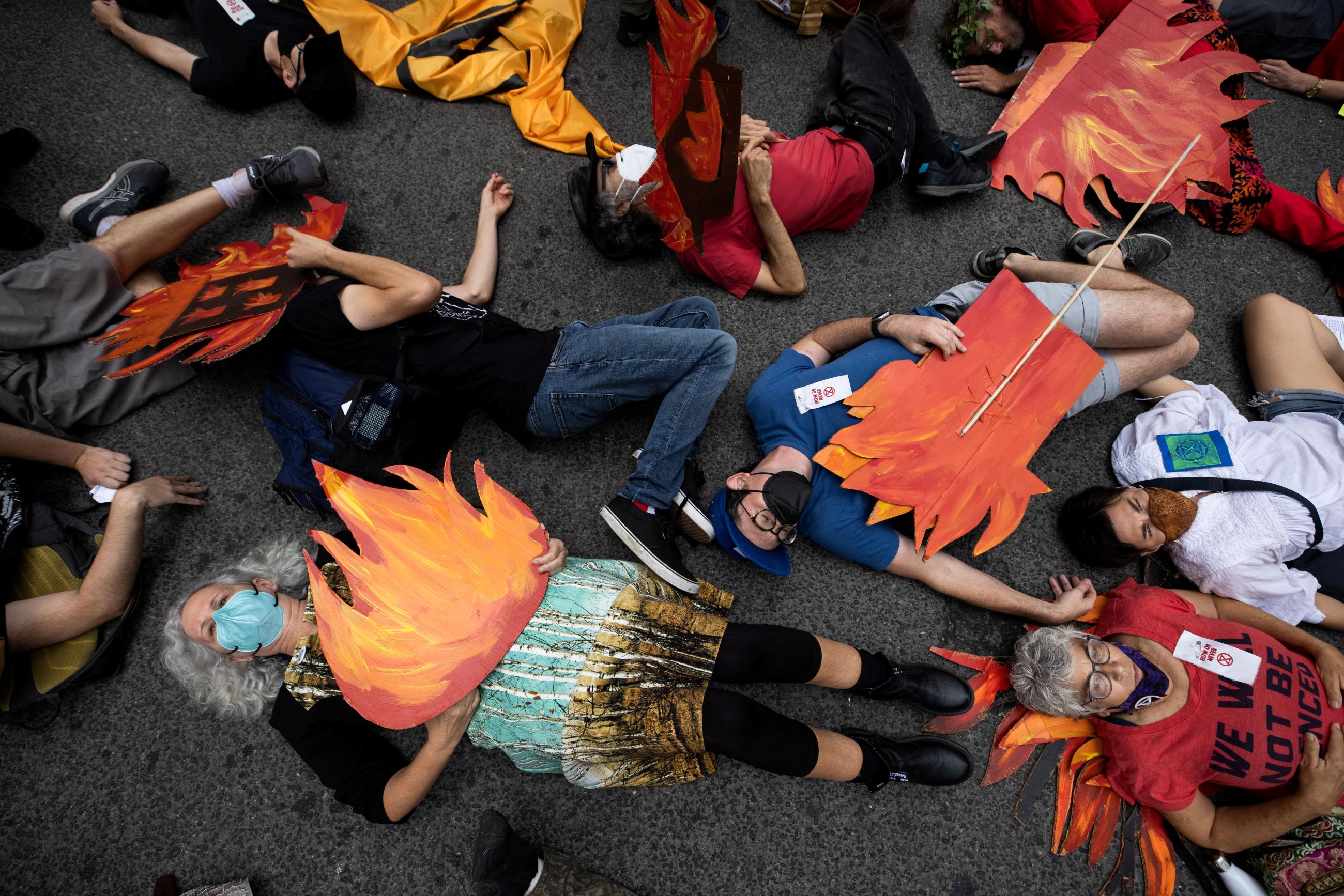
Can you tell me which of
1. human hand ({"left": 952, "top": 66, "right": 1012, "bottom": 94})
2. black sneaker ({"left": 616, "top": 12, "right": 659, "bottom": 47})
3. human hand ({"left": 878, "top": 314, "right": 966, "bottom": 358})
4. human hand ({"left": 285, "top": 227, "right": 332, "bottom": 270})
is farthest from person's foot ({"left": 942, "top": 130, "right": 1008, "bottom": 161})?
human hand ({"left": 285, "top": 227, "right": 332, "bottom": 270})

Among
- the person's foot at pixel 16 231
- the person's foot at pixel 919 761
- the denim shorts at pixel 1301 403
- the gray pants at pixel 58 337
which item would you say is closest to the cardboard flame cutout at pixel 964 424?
the person's foot at pixel 919 761

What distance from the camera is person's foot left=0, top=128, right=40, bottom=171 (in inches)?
74.6

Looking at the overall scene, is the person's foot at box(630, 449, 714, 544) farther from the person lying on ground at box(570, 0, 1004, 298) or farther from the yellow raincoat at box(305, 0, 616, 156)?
the yellow raincoat at box(305, 0, 616, 156)

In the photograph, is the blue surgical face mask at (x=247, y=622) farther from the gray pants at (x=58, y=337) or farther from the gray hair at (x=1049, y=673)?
the gray hair at (x=1049, y=673)

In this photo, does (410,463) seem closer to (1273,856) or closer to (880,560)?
(880,560)

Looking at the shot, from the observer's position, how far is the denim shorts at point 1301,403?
1784 mm

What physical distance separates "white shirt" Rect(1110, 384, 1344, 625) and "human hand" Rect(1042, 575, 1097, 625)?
28 centimetres

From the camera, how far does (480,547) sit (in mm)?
1358

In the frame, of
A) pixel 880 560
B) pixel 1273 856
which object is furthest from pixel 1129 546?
pixel 1273 856

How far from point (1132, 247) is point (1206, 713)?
4.50 ft

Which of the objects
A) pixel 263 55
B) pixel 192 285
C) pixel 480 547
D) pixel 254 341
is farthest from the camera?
pixel 263 55

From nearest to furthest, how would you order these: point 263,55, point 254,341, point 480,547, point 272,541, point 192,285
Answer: point 480,547, point 254,341, point 192,285, point 272,541, point 263,55

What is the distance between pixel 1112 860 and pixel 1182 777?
325mm

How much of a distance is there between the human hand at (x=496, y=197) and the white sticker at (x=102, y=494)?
1.33 meters
